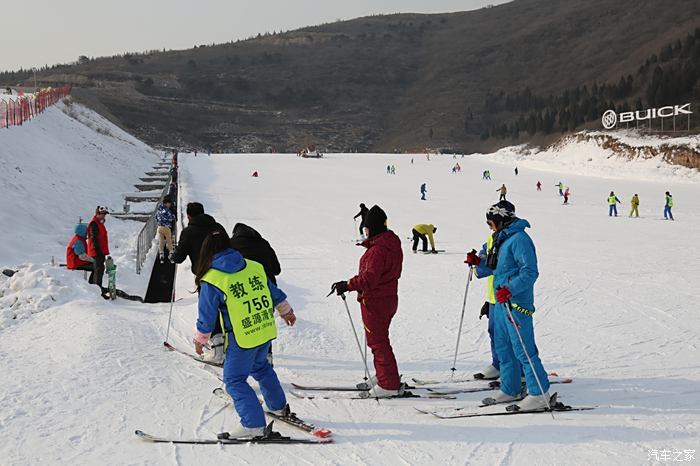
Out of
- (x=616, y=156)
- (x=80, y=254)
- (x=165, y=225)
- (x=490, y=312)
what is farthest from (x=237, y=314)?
(x=616, y=156)

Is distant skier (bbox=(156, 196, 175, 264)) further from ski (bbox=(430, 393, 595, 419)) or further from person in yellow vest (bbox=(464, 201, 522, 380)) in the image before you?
ski (bbox=(430, 393, 595, 419))

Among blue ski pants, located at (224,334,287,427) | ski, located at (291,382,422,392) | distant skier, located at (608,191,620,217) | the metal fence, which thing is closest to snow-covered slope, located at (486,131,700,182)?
distant skier, located at (608,191,620,217)

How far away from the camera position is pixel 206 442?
4.65 m

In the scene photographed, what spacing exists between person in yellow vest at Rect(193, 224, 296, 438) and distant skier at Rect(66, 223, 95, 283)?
6.31 meters

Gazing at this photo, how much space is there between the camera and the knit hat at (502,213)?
516 cm

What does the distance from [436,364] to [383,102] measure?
154 meters

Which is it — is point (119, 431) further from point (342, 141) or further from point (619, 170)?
point (342, 141)

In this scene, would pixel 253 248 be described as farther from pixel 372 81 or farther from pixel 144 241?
pixel 372 81

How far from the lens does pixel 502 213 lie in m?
5.17

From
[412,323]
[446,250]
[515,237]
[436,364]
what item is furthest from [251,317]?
[446,250]

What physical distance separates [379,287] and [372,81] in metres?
168

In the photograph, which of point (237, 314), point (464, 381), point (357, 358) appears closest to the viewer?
point (237, 314)

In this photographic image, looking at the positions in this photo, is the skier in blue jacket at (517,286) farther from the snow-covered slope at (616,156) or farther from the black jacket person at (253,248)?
the snow-covered slope at (616,156)

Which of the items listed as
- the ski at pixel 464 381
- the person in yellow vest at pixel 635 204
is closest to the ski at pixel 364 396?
the ski at pixel 464 381
